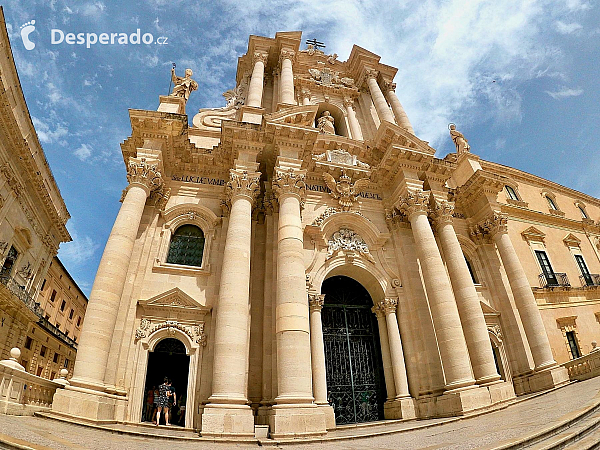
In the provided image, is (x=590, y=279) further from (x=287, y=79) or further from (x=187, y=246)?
(x=187, y=246)

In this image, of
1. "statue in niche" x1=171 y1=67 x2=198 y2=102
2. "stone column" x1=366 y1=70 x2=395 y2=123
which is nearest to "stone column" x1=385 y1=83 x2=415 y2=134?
"stone column" x1=366 y1=70 x2=395 y2=123

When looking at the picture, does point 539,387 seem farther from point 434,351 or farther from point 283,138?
point 283,138

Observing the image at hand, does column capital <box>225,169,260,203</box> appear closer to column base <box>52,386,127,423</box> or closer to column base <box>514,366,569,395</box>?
column base <box>52,386,127,423</box>

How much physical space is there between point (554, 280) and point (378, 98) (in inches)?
570

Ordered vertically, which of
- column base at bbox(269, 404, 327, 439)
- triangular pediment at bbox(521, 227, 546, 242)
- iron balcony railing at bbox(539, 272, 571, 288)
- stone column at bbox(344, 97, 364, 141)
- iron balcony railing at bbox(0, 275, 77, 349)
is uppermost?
stone column at bbox(344, 97, 364, 141)

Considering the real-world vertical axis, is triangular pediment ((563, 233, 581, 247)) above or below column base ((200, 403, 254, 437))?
above

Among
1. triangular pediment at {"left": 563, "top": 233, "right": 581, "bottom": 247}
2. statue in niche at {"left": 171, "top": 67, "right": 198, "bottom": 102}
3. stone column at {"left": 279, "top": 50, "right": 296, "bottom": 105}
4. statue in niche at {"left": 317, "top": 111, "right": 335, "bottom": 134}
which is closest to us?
statue in niche at {"left": 171, "top": 67, "right": 198, "bottom": 102}

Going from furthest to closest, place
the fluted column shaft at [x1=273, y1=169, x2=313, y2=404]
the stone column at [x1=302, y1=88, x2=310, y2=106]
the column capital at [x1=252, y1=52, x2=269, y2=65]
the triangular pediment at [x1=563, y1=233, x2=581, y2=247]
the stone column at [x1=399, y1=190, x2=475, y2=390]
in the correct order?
the triangular pediment at [x1=563, y1=233, x2=581, y2=247], the column capital at [x1=252, y1=52, x2=269, y2=65], the stone column at [x1=302, y1=88, x2=310, y2=106], the stone column at [x1=399, y1=190, x2=475, y2=390], the fluted column shaft at [x1=273, y1=169, x2=313, y2=404]

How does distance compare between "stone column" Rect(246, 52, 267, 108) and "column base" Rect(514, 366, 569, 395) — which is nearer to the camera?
"column base" Rect(514, 366, 569, 395)

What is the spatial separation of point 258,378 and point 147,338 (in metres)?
3.73

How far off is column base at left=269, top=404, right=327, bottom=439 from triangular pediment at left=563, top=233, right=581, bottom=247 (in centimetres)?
2157

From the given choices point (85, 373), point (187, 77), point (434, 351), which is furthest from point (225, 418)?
point (187, 77)

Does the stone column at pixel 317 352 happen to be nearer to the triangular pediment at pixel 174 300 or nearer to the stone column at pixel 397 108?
the triangular pediment at pixel 174 300

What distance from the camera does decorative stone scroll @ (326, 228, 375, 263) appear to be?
45.7 feet
